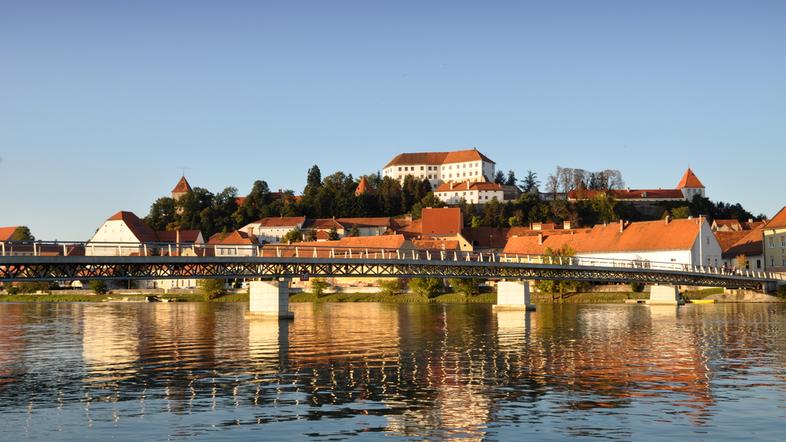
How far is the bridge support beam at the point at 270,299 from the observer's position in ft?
258

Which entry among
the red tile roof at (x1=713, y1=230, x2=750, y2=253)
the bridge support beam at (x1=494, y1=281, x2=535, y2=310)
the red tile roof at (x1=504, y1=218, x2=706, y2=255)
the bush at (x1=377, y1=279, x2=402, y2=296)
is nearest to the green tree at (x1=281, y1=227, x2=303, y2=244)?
the red tile roof at (x1=504, y1=218, x2=706, y2=255)

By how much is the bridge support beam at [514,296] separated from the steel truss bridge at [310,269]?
6.72 ft

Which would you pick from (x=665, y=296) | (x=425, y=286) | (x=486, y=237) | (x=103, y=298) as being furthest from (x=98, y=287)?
(x=665, y=296)

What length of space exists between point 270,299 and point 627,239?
2703 inches

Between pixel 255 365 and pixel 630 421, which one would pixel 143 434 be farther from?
pixel 255 365

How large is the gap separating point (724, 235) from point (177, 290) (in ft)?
301

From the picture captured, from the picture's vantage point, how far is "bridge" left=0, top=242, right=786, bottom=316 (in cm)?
5788

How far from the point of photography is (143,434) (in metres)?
26.1

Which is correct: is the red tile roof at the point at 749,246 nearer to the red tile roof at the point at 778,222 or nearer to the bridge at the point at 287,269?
the red tile roof at the point at 778,222

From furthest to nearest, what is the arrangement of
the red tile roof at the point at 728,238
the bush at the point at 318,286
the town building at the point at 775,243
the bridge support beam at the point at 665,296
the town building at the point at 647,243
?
the bush at the point at 318,286 < the red tile roof at the point at 728,238 < the town building at the point at 775,243 < the town building at the point at 647,243 < the bridge support beam at the point at 665,296

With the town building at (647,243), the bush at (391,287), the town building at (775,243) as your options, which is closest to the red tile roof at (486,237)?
the town building at (647,243)

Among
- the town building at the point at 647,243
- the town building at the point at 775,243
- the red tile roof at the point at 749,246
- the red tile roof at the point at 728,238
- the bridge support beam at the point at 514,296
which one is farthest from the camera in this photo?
the red tile roof at the point at 728,238

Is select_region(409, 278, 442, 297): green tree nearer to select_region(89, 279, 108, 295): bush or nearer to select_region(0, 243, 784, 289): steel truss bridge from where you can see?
select_region(0, 243, 784, 289): steel truss bridge

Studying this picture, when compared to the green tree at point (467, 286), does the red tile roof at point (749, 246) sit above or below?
above
